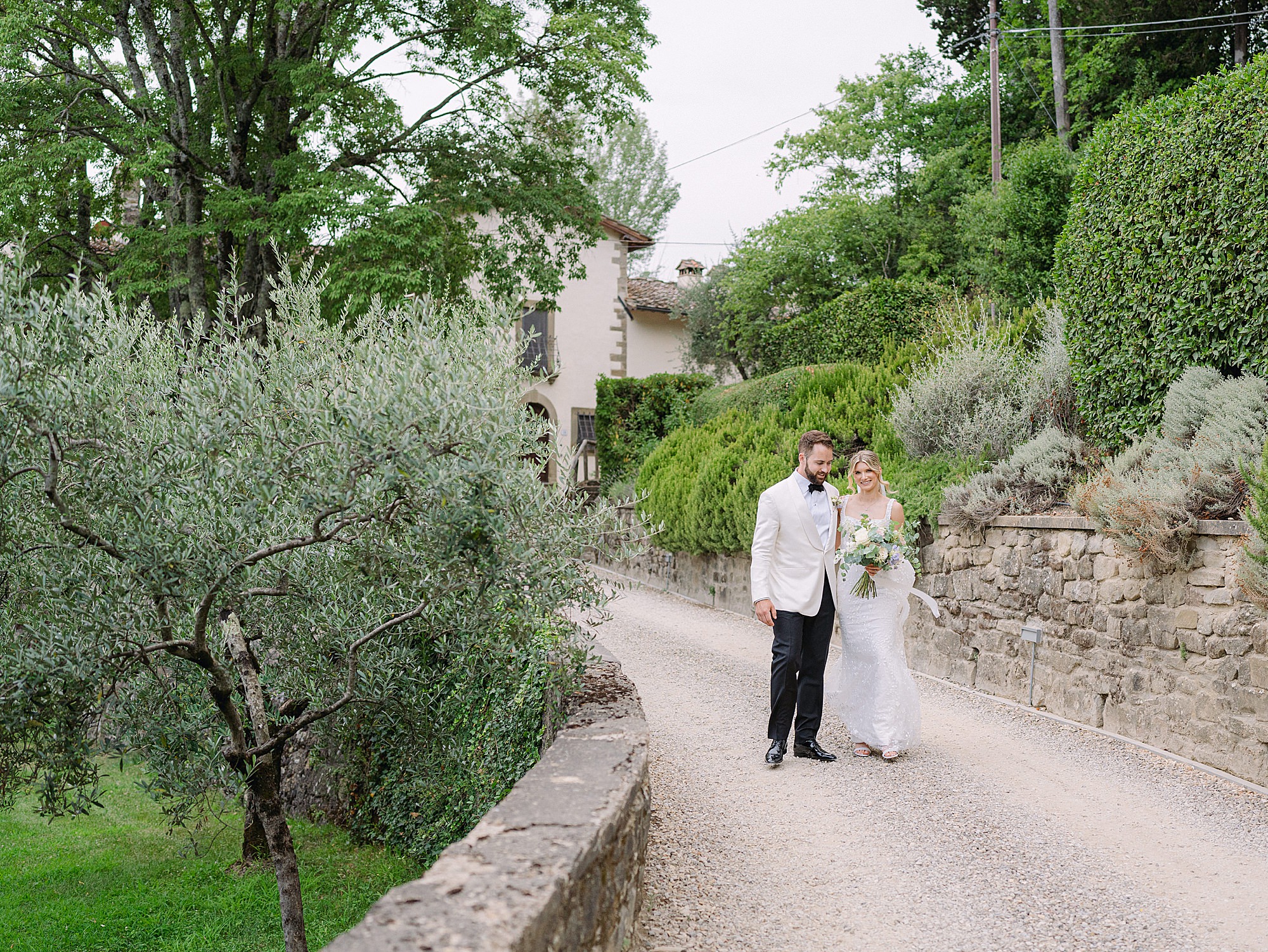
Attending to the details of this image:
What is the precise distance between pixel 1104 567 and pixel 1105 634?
0.47 meters

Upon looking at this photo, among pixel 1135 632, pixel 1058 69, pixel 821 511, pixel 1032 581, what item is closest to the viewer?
pixel 821 511

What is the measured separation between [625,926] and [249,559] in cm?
207

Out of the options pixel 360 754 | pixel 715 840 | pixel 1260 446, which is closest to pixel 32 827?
pixel 360 754

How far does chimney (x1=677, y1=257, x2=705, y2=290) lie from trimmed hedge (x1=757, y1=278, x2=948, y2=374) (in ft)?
33.5

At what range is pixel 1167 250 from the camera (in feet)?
24.7

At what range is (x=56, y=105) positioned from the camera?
1336cm

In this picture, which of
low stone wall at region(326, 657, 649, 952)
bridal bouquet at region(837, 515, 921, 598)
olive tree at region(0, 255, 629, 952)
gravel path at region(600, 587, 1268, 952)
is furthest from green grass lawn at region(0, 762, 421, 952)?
bridal bouquet at region(837, 515, 921, 598)

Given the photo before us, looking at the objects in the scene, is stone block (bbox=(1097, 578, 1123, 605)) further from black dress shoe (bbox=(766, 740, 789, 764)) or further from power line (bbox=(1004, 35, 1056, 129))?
power line (bbox=(1004, 35, 1056, 129))

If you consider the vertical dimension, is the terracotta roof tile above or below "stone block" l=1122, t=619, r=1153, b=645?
above

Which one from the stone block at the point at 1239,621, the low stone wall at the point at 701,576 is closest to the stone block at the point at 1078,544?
the stone block at the point at 1239,621

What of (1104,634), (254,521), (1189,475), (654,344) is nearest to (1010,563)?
(1104,634)

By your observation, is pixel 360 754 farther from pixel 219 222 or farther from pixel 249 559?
pixel 219 222

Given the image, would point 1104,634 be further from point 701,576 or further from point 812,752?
point 701,576

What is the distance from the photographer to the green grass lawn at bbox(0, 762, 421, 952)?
6.01m
